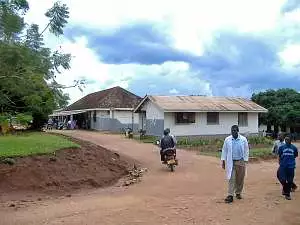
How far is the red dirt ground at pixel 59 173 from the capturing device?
16.2 meters

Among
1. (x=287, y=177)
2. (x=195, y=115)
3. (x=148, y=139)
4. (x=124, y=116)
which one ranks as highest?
(x=124, y=116)

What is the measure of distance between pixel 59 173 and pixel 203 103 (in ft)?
80.8

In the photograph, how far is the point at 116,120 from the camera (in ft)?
165

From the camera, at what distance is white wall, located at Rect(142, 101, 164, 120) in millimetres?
38812

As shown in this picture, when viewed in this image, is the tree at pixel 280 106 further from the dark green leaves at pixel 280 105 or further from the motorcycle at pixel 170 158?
the motorcycle at pixel 170 158

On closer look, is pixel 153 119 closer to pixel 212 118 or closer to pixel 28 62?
pixel 212 118

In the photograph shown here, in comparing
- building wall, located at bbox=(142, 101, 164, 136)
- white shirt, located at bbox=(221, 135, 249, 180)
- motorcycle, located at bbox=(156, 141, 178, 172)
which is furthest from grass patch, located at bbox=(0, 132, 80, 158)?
building wall, located at bbox=(142, 101, 164, 136)

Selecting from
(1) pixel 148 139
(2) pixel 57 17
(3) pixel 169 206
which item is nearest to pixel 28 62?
(2) pixel 57 17

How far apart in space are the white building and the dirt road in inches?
745

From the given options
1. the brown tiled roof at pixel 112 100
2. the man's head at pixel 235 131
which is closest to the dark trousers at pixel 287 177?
the man's head at pixel 235 131

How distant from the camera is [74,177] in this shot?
58.3 ft

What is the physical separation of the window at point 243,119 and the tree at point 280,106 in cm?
479

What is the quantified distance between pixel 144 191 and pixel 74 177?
3.08 meters

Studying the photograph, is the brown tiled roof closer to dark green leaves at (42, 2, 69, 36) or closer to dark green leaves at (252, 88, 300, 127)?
dark green leaves at (252, 88, 300, 127)
